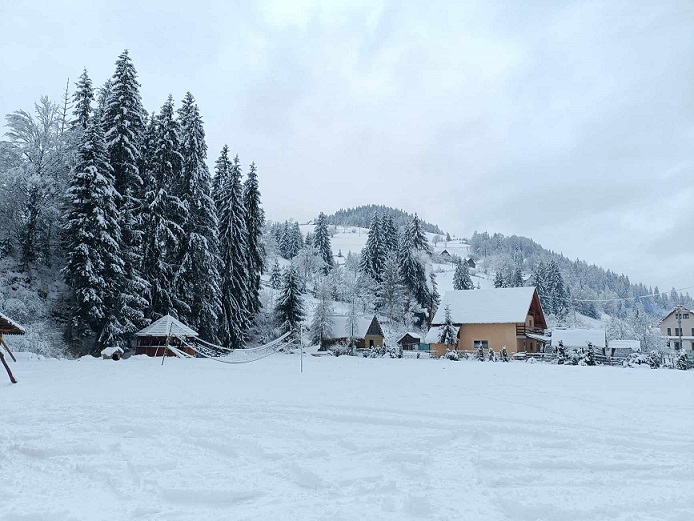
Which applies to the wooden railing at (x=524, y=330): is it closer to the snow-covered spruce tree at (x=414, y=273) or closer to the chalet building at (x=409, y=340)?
the chalet building at (x=409, y=340)

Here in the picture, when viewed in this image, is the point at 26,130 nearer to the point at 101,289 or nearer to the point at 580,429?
the point at 101,289

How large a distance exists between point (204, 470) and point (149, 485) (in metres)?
0.69

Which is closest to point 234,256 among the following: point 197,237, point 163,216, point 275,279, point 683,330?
point 197,237

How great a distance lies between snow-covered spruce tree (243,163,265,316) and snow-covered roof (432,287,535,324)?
1600 centimetres

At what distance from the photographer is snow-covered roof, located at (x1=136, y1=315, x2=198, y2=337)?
25703mm

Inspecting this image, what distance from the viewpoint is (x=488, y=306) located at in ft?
154

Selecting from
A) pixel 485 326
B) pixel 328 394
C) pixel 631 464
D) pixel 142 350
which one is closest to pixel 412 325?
pixel 485 326

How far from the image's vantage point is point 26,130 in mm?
32031

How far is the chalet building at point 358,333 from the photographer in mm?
51250

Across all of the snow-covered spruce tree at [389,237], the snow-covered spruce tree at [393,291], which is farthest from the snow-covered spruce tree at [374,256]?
the snow-covered spruce tree at [393,291]

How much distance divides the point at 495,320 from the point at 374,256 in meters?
29.6

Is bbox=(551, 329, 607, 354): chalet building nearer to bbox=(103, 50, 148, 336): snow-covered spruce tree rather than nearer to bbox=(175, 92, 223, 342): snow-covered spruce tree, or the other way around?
bbox=(175, 92, 223, 342): snow-covered spruce tree

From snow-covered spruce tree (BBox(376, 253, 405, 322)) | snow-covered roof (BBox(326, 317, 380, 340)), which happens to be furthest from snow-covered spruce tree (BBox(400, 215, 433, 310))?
snow-covered roof (BBox(326, 317, 380, 340))

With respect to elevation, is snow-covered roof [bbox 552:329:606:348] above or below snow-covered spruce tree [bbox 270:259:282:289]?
below
